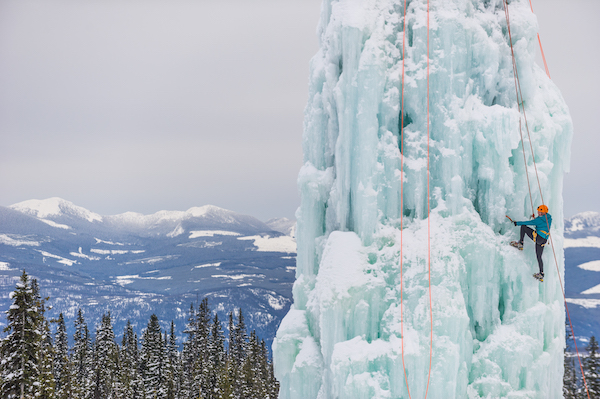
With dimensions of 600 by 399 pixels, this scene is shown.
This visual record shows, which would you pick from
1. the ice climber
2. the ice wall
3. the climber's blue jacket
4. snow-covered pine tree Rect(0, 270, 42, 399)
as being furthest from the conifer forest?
the climber's blue jacket

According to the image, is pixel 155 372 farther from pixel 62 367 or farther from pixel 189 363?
pixel 189 363

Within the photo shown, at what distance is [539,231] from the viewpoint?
14234mm

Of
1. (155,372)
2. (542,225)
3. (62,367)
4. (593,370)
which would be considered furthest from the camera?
(62,367)

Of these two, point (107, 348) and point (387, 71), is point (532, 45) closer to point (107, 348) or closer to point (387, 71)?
point (387, 71)

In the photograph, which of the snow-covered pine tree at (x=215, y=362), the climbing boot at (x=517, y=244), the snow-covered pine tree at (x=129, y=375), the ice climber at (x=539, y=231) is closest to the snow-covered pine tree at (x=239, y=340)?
the snow-covered pine tree at (x=215, y=362)

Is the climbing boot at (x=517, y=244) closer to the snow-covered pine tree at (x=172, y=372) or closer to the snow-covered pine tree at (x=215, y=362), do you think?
the snow-covered pine tree at (x=215, y=362)

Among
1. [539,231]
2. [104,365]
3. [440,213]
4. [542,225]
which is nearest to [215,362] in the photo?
[104,365]

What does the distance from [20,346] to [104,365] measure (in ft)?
130

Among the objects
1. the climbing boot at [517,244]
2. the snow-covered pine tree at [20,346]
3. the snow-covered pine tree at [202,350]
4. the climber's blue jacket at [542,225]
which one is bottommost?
the snow-covered pine tree at [202,350]

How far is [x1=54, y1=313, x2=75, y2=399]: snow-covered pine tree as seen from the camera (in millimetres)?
44469

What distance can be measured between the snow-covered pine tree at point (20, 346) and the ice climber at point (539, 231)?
22.6 m

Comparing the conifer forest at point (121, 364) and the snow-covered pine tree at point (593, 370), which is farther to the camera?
the snow-covered pine tree at point (593, 370)

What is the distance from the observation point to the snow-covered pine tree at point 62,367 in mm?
44469

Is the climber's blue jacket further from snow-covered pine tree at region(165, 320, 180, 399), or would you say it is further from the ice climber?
snow-covered pine tree at region(165, 320, 180, 399)
